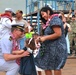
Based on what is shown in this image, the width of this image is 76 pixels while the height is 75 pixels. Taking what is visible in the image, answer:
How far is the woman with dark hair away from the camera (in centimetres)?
548

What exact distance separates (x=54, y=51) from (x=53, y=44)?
0.42 ft

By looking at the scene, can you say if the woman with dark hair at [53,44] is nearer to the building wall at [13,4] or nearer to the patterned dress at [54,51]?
the patterned dress at [54,51]

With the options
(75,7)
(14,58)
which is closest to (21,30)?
(14,58)

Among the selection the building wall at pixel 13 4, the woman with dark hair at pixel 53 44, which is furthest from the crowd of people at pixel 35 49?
the building wall at pixel 13 4

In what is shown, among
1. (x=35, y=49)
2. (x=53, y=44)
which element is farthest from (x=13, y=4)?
(x=35, y=49)

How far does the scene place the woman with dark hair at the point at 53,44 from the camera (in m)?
5.48

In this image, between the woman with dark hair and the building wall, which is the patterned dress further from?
the building wall

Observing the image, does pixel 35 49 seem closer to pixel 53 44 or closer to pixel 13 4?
pixel 53 44

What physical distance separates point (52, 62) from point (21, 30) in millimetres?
1053

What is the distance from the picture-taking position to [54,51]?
18.4 ft

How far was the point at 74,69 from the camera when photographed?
989cm

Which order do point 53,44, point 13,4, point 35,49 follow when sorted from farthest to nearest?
point 13,4
point 53,44
point 35,49

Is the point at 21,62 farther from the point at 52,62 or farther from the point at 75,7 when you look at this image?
the point at 75,7

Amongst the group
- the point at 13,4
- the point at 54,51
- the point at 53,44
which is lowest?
the point at 54,51
